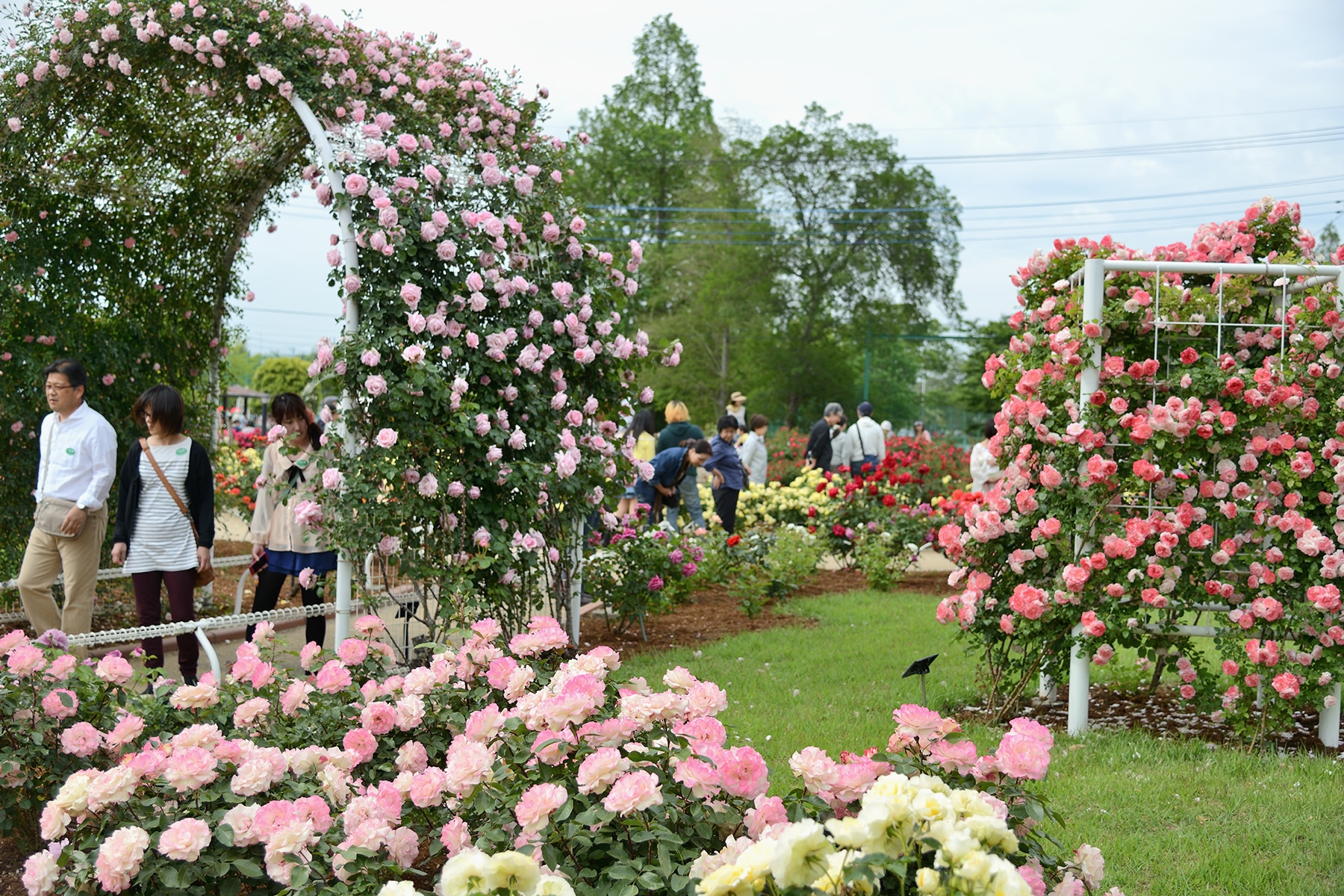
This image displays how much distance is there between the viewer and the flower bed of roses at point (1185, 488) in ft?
14.5

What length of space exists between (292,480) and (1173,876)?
4140mm

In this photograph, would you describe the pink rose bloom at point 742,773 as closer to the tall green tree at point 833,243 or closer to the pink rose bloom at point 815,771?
the pink rose bloom at point 815,771

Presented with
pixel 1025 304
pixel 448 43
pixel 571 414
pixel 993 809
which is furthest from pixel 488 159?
pixel 993 809

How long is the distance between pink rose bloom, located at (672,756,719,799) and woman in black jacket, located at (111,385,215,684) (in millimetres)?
3800

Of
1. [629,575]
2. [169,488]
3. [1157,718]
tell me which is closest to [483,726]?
[169,488]

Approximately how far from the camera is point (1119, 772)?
13.2 feet

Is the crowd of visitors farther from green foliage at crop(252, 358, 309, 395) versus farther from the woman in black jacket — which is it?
green foliage at crop(252, 358, 309, 395)

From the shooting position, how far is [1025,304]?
5168 mm

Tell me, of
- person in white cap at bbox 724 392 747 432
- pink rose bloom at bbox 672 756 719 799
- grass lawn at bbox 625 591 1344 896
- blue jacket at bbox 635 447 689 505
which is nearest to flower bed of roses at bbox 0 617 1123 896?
pink rose bloom at bbox 672 756 719 799

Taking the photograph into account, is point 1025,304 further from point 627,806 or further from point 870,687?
point 627,806

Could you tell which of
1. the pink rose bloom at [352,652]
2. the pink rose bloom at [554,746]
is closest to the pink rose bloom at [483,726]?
the pink rose bloom at [554,746]

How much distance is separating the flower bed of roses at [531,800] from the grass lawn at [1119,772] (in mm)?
1517

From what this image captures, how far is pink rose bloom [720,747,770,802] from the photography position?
6.18 ft

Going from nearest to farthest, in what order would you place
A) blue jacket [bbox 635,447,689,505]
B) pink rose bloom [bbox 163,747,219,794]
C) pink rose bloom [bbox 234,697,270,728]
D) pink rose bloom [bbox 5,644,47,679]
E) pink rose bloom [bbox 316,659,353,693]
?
1. pink rose bloom [bbox 163,747,219,794]
2. pink rose bloom [bbox 234,697,270,728]
3. pink rose bloom [bbox 316,659,353,693]
4. pink rose bloom [bbox 5,644,47,679]
5. blue jacket [bbox 635,447,689,505]
